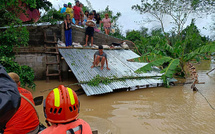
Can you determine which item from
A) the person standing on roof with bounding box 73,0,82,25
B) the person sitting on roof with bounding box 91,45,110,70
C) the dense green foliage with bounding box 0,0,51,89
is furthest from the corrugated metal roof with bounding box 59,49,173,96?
the person standing on roof with bounding box 73,0,82,25

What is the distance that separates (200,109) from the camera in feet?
14.5

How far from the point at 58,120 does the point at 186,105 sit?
4.49 metres

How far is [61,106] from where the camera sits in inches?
47.5

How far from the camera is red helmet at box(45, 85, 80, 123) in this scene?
1.21 metres

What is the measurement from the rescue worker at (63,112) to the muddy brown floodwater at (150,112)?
2.27 m

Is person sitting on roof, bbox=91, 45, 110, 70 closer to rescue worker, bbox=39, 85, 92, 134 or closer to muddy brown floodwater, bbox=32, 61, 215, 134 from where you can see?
muddy brown floodwater, bbox=32, 61, 215, 134

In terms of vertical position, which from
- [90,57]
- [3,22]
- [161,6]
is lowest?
[90,57]

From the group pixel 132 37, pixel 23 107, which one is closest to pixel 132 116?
pixel 23 107

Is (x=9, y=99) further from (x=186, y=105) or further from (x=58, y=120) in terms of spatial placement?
(x=186, y=105)

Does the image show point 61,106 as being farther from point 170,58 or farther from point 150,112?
point 170,58

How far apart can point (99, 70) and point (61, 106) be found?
5225mm

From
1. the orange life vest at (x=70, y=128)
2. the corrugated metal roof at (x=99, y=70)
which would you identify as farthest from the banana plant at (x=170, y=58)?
the orange life vest at (x=70, y=128)

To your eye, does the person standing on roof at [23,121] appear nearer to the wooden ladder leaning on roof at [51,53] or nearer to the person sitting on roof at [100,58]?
the person sitting on roof at [100,58]

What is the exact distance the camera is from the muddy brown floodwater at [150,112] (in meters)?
3.47
